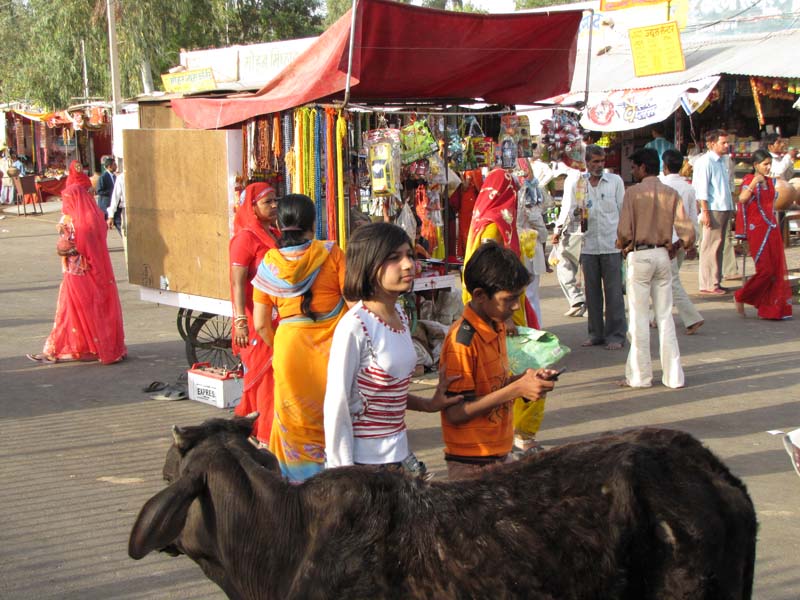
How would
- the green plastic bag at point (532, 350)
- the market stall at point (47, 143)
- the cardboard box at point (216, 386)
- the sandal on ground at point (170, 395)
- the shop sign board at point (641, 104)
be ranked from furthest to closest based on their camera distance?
the market stall at point (47, 143) → the shop sign board at point (641, 104) → the sandal on ground at point (170, 395) → the cardboard box at point (216, 386) → the green plastic bag at point (532, 350)

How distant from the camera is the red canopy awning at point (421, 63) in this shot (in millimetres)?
7039

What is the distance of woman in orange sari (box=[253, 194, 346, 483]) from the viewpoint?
4375mm

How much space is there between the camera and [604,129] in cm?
1703

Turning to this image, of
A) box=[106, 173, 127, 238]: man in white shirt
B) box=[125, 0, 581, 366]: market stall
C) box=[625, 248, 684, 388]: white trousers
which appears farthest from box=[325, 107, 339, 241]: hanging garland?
box=[106, 173, 127, 238]: man in white shirt

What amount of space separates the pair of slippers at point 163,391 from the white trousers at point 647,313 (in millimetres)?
3951

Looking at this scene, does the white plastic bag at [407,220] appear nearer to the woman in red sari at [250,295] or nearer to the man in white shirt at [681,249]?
the woman in red sari at [250,295]

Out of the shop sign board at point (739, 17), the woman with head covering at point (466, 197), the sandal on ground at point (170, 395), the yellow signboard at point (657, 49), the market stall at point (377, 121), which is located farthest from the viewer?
the shop sign board at point (739, 17)

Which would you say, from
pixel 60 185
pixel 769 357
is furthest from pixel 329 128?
pixel 60 185

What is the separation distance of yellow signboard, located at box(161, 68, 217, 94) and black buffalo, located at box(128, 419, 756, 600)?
A: 7884 millimetres

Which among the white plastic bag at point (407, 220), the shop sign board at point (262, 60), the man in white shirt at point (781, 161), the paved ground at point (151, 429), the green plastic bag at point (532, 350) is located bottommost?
the paved ground at point (151, 429)

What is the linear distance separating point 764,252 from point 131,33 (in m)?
24.0

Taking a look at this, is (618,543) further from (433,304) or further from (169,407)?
(433,304)

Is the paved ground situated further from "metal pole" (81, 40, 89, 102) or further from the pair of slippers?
"metal pole" (81, 40, 89, 102)

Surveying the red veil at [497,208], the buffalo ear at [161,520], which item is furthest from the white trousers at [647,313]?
the buffalo ear at [161,520]
